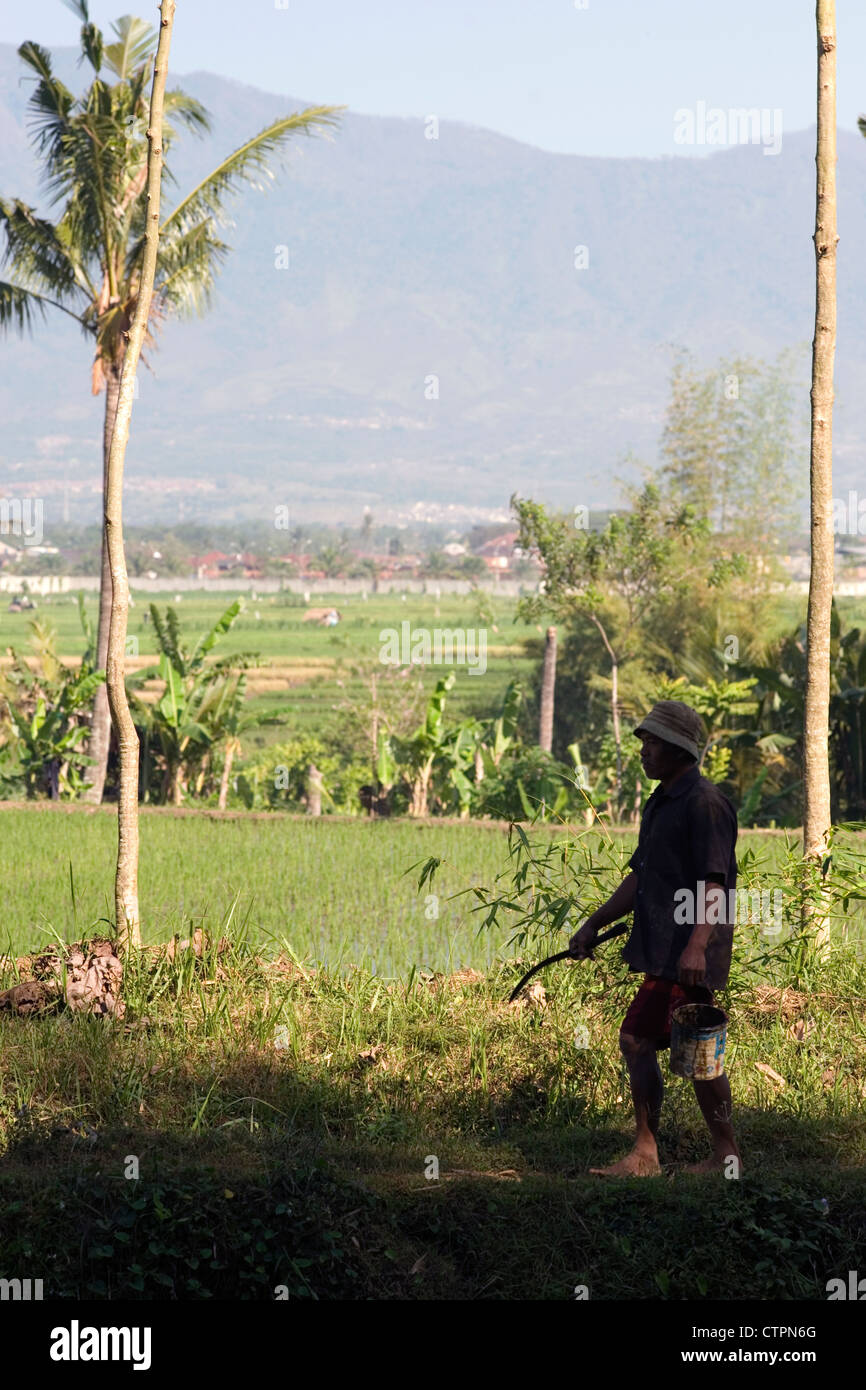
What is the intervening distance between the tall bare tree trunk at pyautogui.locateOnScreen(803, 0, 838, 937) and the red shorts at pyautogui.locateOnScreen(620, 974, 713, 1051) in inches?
104

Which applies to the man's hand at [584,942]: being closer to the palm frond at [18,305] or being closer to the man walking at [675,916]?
the man walking at [675,916]

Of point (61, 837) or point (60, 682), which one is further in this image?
point (60, 682)

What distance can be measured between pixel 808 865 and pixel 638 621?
19578 mm

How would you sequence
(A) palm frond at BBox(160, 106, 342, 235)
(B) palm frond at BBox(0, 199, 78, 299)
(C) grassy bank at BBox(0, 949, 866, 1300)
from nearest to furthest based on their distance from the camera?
1. (C) grassy bank at BBox(0, 949, 866, 1300)
2. (A) palm frond at BBox(160, 106, 342, 235)
3. (B) palm frond at BBox(0, 199, 78, 299)

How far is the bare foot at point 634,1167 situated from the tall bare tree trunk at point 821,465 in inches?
111

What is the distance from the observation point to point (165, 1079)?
5.80 metres

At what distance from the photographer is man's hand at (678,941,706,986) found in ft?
15.9

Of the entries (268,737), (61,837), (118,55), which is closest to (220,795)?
(61,837)

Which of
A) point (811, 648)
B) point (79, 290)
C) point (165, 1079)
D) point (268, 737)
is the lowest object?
point (268, 737)

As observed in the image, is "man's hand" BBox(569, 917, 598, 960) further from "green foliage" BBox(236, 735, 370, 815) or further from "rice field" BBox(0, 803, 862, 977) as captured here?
"green foliage" BBox(236, 735, 370, 815)

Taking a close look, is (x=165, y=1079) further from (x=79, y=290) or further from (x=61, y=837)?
(x=79, y=290)

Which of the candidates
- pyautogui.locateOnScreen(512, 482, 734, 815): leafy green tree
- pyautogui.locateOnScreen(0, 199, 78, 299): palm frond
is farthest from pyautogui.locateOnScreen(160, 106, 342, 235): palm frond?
pyautogui.locateOnScreen(512, 482, 734, 815): leafy green tree

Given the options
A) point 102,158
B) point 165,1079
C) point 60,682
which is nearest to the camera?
point 165,1079

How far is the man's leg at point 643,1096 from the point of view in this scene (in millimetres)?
5043
